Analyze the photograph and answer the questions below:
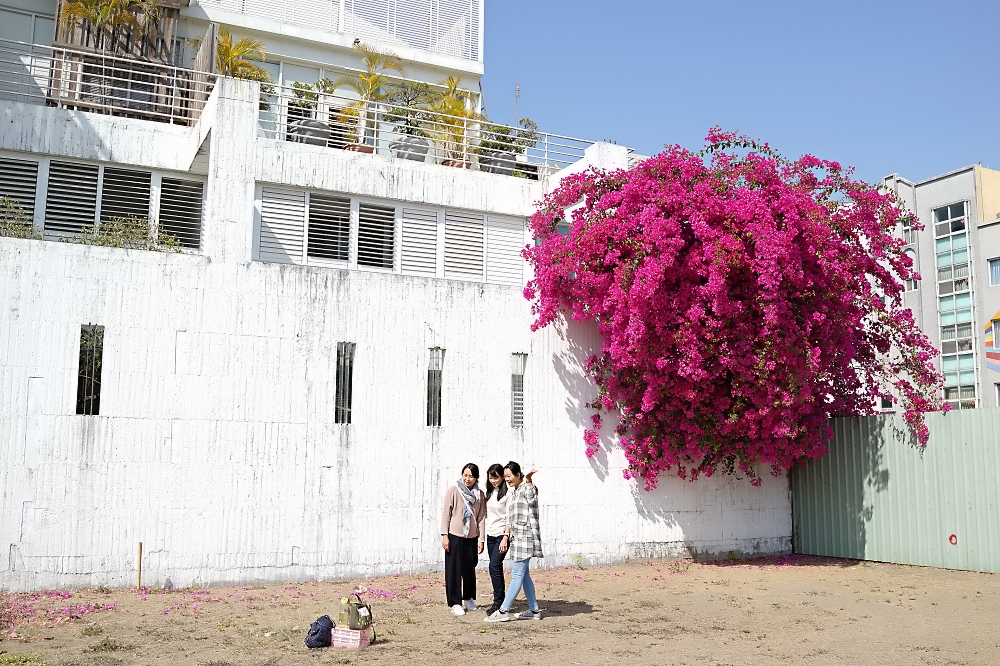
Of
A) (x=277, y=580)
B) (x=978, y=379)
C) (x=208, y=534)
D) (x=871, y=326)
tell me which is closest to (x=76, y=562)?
(x=208, y=534)

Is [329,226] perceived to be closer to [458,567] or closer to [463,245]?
[463,245]

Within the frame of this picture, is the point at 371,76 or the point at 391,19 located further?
the point at 391,19

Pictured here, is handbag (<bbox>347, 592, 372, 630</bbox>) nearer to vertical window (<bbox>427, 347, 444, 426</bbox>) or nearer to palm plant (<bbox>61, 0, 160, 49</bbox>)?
vertical window (<bbox>427, 347, 444, 426</bbox>)

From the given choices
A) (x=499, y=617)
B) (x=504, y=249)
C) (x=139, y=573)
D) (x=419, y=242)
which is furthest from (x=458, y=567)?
(x=504, y=249)

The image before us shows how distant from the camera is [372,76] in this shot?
21.4 metres

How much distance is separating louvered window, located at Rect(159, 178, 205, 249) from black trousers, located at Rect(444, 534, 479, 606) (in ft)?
25.5

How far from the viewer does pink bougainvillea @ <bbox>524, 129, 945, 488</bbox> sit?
1316cm

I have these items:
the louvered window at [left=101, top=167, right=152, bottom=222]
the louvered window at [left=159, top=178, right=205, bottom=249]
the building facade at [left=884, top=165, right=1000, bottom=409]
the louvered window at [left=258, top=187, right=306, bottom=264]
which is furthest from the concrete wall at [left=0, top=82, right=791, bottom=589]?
the building facade at [left=884, top=165, right=1000, bottom=409]

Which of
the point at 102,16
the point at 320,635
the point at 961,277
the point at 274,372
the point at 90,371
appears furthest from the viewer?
the point at 961,277

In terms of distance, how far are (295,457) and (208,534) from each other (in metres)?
1.48

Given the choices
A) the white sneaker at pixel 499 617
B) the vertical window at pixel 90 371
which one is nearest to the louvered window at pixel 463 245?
the vertical window at pixel 90 371

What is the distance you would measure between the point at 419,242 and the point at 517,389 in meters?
3.22

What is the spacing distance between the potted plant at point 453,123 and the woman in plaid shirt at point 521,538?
730 cm

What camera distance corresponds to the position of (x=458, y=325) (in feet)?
45.4
